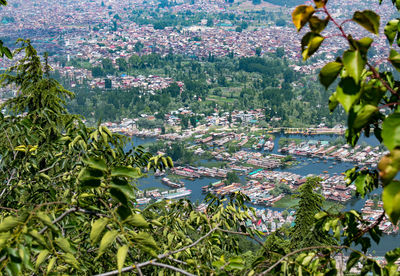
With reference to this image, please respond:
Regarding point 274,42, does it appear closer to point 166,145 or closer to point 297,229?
point 166,145

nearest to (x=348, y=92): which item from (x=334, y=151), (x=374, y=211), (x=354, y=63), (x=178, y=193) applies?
(x=354, y=63)

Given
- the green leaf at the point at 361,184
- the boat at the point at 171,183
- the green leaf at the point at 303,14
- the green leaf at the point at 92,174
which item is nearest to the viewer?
the green leaf at the point at 303,14

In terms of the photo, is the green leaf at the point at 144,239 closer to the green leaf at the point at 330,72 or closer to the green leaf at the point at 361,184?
the green leaf at the point at 330,72

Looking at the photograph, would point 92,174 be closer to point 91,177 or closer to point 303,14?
point 91,177

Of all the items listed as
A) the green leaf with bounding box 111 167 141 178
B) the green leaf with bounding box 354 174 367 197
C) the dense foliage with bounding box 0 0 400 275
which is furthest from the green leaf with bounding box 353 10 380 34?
the green leaf with bounding box 354 174 367 197

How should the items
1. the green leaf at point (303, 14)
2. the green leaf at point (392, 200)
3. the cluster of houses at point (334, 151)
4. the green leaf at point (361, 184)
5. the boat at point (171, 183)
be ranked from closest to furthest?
the green leaf at point (392, 200), the green leaf at point (303, 14), the green leaf at point (361, 184), the boat at point (171, 183), the cluster of houses at point (334, 151)

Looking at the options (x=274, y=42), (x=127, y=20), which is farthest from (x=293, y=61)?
(x=127, y=20)

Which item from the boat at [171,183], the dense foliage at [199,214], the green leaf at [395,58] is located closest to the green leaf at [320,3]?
the dense foliage at [199,214]
